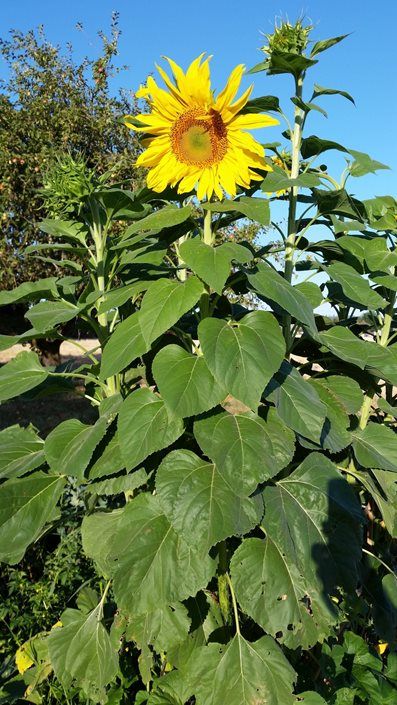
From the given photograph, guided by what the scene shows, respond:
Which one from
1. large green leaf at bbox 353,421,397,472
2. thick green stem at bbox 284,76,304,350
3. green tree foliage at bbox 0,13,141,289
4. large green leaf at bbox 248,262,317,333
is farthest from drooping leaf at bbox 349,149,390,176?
green tree foliage at bbox 0,13,141,289

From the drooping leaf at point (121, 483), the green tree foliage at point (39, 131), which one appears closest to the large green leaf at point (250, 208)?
the drooping leaf at point (121, 483)

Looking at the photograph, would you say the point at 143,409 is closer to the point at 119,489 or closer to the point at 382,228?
the point at 119,489

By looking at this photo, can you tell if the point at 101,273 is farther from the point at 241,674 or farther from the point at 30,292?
the point at 241,674

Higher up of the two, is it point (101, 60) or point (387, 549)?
point (101, 60)

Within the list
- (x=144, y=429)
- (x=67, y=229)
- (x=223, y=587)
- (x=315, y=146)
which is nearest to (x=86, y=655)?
(x=223, y=587)

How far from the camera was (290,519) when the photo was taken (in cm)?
171

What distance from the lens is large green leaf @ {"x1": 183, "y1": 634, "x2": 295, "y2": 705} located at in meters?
1.73

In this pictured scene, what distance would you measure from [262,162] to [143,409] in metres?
0.74

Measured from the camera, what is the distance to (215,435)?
1.65 meters

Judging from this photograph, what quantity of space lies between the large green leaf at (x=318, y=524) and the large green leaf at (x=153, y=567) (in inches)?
8.7

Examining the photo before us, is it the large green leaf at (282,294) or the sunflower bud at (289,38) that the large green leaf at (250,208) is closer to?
the large green leaf at (282,294)

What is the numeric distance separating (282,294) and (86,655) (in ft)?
4.18

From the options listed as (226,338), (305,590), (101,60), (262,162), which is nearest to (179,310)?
(226,338)

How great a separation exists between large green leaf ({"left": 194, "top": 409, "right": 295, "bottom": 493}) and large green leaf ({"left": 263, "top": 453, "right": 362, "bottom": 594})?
6.5 inches
